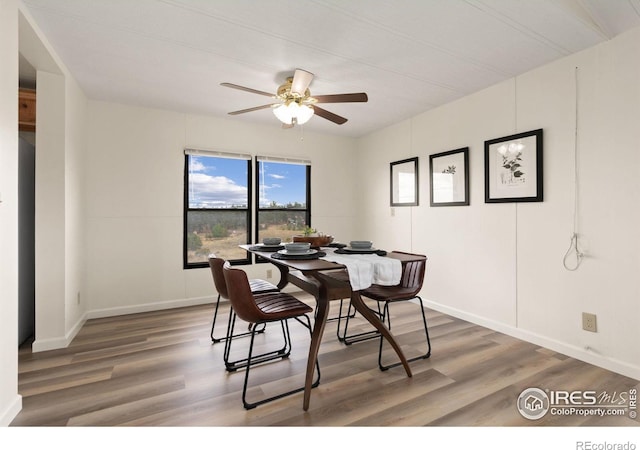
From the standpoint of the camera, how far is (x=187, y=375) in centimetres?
227

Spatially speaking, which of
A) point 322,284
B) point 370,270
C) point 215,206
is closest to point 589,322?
point 370,270

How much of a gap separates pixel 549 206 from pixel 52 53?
4.23 metres

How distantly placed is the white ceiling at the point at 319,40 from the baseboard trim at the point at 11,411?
238 cm

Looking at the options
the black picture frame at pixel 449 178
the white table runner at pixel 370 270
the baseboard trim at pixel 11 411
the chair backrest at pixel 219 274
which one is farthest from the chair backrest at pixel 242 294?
the black picture frame at pixel 449 178

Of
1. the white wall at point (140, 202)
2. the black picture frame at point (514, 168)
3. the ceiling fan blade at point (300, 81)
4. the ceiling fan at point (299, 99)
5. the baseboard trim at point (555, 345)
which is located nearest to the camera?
the baseboard trim at point (555, 345)

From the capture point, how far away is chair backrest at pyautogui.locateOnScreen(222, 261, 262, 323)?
74.6 inches

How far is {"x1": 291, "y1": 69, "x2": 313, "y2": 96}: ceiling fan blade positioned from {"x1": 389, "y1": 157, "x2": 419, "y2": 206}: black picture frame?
6.72 ft

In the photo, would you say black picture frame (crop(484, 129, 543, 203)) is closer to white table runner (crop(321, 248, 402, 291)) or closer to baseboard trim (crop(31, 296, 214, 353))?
white table runner (crop(321, 248, 402, 291))

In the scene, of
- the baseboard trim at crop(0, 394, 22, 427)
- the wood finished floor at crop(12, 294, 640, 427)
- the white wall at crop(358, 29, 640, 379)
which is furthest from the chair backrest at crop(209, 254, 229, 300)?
the white wall at crop(358, 29, 640, 379)

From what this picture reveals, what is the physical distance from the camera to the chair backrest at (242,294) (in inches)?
74.6

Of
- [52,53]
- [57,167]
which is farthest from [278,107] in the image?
[57,167]

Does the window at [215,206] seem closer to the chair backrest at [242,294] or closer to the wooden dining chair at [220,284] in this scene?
the wooden dining chair at [220,284]

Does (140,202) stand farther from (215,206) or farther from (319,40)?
(319,40)

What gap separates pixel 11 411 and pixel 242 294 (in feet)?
4.56
